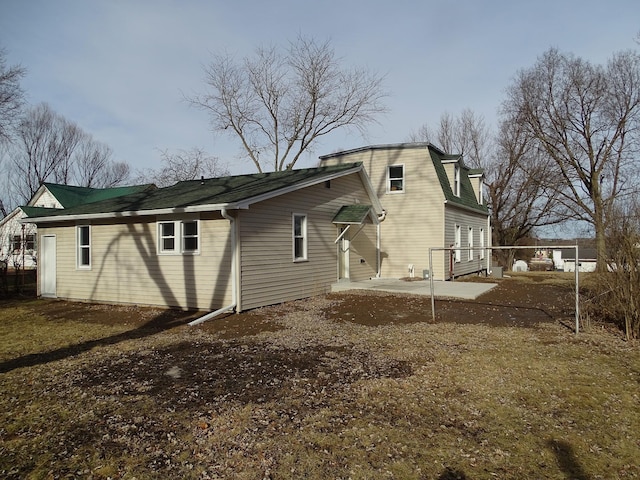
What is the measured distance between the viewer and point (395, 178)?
18734 mm

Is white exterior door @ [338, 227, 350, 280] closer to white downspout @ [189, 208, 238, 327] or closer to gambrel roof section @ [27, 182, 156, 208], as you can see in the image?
white downspout @ [189, 208, 238, 327]

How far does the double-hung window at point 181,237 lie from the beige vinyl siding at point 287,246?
1573 millimetres

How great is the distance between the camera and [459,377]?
5.69m

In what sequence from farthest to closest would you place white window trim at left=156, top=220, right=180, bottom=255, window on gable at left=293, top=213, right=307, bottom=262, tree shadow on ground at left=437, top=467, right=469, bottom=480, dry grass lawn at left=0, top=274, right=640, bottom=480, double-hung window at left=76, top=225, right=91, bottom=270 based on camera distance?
double-hung window at left=76, top=225, right=91, bottom=270
window on gable at left=293, top=213, right=307, bottom=262
white window trim at left=156, top=220, right=180, bottom=255
dry grass lawn at left=0, top=274, right=640, bottom=480
tree shadow on ground at left=437, top=467, right=469, bottom=480

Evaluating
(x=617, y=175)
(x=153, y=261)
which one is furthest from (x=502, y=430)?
(x=617, y=175)

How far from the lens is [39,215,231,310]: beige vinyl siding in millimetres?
11203

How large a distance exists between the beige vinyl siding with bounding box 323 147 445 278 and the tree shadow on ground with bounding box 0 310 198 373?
10.2 metres

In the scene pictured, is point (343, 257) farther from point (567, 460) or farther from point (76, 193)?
point (76, 193)

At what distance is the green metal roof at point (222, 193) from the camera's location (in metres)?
11.2

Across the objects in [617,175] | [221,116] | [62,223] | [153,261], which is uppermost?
[221,116]

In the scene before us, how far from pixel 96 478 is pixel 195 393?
1.86 metres

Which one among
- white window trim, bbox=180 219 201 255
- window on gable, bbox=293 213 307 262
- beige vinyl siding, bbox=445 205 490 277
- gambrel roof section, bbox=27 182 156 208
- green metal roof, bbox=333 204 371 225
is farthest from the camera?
gambrel roof section, bbox=27 182 156 208

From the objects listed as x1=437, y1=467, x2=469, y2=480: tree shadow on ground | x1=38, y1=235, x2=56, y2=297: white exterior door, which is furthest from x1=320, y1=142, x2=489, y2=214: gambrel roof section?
x1=437, y1=467, x2=469, y2=480: tree shadow on ground

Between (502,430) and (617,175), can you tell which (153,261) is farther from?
(617,175)
